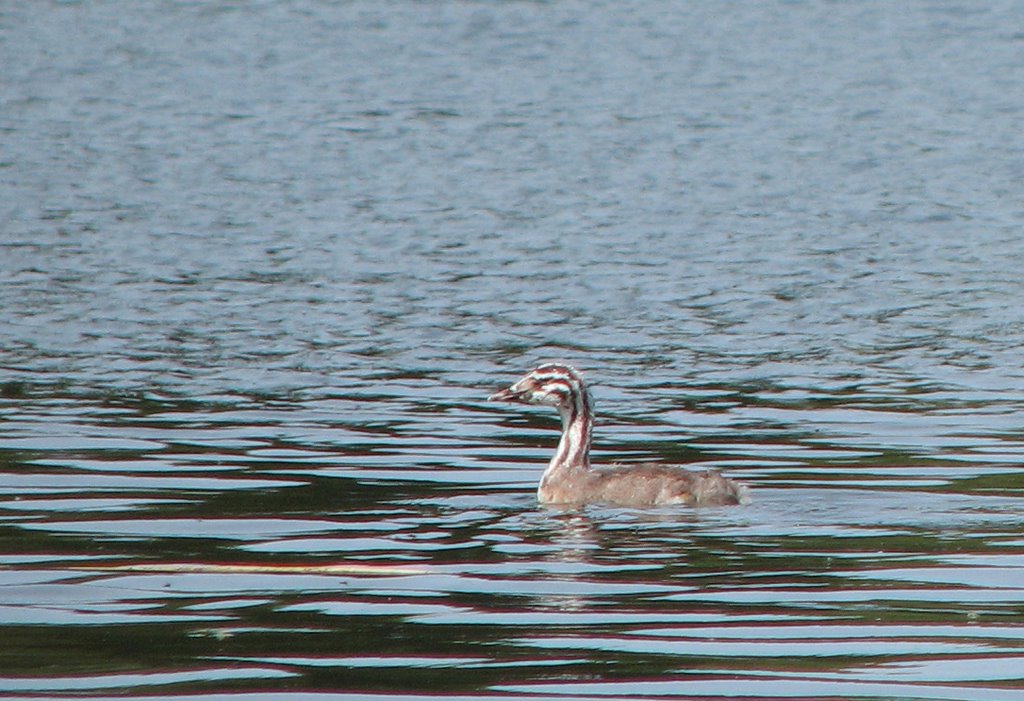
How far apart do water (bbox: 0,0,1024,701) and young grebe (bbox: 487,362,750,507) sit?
8.2 inches

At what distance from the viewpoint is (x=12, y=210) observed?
2756 centimetres

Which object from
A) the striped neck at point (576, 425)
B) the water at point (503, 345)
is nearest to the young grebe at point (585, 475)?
the striped neck at point (576, 425)

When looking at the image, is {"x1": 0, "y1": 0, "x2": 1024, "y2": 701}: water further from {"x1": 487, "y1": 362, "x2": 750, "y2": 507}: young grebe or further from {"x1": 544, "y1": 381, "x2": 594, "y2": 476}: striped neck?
{"x1": 544, "y1": 381, "x2": 594, "y2": 476}: striped neck

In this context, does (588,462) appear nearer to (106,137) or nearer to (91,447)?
(91,447)

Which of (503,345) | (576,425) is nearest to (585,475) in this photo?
(576,425)

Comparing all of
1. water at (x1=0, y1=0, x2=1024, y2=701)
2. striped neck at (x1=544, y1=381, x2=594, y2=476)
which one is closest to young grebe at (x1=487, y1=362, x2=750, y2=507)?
striped neck at (x1=544, y1=381, x2=594, y2=476)

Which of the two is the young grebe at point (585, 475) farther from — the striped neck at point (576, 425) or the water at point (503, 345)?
the water at point (503, 345)

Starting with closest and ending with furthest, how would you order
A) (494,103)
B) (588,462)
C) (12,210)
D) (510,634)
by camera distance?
1. (510,634)
2. (588,462)
3. (12,210)
4. (494,103)

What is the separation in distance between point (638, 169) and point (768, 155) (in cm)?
204

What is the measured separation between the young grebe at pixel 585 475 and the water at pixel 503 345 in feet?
0.68

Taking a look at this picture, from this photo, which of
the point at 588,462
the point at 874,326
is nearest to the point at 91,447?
the point at 588,462

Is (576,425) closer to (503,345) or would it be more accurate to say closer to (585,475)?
(585,475)

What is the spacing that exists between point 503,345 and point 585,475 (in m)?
5.82

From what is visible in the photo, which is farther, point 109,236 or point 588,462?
point 109,236
